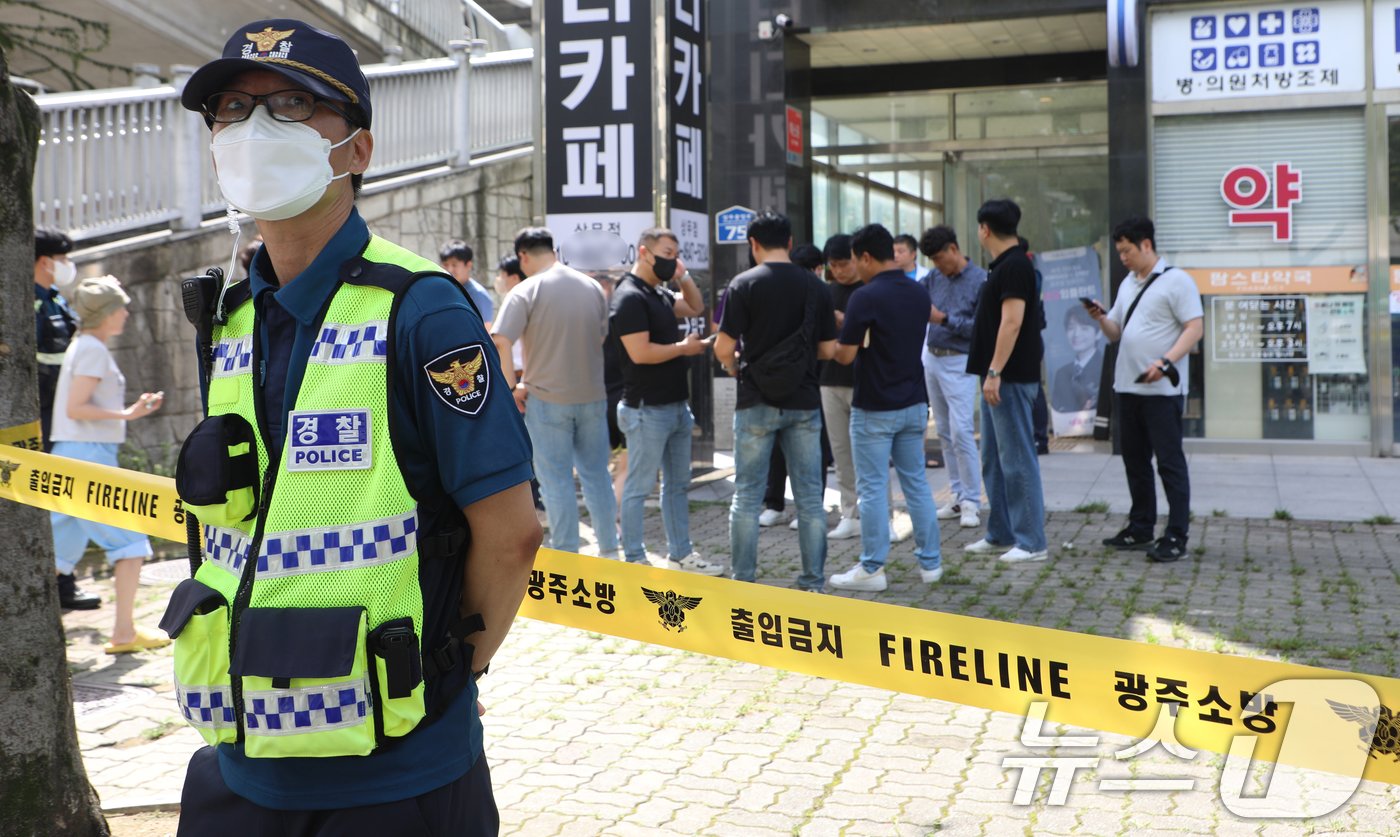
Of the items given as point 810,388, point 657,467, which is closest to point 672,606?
point 810,388

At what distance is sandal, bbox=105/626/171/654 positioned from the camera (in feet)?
20.3

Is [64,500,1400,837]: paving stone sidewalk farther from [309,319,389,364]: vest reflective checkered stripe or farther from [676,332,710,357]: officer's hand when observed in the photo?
[309,319,389,364]: vest reflective checkered stripe

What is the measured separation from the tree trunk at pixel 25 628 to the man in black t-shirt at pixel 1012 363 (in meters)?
5.07

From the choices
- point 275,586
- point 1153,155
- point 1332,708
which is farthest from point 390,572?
point 1153,155

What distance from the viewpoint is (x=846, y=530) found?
28.2ft

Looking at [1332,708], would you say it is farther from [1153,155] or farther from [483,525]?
[1153,155]

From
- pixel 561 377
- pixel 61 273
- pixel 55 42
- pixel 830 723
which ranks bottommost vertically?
pixel 830 723

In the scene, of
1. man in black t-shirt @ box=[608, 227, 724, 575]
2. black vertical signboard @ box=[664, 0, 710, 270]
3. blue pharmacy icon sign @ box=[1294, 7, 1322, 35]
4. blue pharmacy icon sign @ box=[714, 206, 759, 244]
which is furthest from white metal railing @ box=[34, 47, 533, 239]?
blue pharmacy icon sign @ box=[1294, 7, 1322, 35]

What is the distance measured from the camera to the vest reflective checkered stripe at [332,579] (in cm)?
191

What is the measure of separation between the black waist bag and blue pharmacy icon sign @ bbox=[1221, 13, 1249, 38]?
38.9 feet

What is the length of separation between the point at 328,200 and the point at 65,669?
2.22m

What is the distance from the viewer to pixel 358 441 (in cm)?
194

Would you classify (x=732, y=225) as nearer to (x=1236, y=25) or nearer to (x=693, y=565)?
(x=1236, y=25)

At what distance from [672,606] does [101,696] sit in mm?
3357
